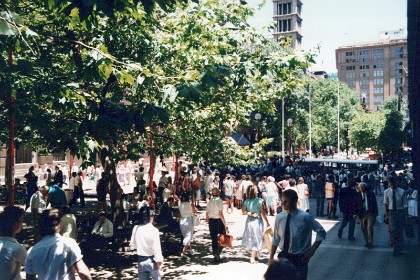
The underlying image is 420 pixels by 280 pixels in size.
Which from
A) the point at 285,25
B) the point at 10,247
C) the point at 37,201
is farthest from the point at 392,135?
the point at 10,247

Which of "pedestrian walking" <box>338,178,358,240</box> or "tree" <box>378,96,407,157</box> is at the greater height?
A: "tree" <box>378,96,407,157</box>

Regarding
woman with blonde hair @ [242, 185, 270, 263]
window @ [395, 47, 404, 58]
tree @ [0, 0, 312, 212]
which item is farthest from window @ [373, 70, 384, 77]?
woman with blonde hair @ [242, 185, 270, 263]

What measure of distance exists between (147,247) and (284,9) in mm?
109246

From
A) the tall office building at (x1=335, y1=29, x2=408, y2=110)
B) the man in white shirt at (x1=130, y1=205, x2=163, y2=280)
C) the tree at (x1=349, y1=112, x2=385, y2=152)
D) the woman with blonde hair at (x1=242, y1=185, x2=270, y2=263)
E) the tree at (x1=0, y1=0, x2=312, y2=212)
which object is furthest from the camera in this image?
the tall office building at (x1=335, y1=29, x2=408, y2=110)

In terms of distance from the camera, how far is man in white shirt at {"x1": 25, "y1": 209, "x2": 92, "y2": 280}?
4.17m

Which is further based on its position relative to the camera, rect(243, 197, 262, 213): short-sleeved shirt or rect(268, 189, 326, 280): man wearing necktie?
rect(243, 197, 262, 213): short-sleeved shirt

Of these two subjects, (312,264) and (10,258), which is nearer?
(10,258)

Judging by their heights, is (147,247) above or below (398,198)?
below

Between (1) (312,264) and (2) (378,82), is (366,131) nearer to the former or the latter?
(1) (312,264)

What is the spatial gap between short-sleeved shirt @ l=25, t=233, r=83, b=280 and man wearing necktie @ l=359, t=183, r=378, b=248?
9675 mm

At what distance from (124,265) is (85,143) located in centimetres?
397

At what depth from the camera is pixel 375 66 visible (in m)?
140

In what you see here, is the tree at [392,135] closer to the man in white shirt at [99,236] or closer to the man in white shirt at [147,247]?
the man in white shirt at [99,236]

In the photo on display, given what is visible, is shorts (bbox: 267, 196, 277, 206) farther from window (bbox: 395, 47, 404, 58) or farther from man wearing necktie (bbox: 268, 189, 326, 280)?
window (bbox: 395, 47, 404, 58)
